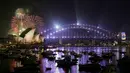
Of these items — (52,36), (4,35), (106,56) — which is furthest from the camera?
(52,36)

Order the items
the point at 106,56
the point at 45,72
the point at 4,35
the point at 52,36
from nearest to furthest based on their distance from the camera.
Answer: the point at 45,72, the point at 106,56, the point at 4,35, the point at 52,36

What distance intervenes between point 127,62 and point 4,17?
6340 centimetres

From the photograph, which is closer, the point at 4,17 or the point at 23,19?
the point at 23,19

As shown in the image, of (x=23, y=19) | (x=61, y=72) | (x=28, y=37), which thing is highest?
(x=23, y=19)

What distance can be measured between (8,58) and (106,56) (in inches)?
650

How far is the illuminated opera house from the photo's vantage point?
68.2 meters

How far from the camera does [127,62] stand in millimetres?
27375

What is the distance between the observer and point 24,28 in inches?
2950

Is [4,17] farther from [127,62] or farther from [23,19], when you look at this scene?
[127,62]

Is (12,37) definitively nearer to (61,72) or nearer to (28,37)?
(28,37)

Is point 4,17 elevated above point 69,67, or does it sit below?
above

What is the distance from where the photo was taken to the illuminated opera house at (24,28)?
68169 mm

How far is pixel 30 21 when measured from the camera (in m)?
72.6

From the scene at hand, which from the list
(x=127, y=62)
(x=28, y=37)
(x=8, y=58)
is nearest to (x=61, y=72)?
(x=127, y=62)
